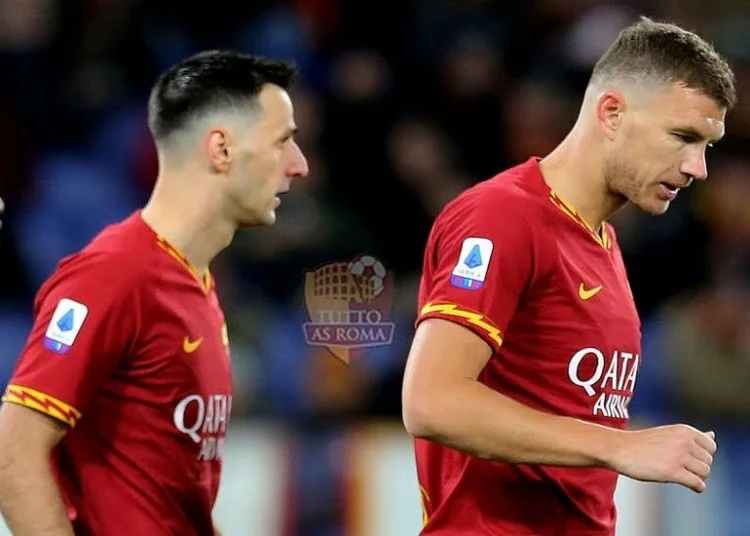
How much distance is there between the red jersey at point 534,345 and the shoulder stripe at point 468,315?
35mm

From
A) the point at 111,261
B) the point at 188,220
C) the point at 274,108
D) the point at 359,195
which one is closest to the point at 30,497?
the point at 111,261

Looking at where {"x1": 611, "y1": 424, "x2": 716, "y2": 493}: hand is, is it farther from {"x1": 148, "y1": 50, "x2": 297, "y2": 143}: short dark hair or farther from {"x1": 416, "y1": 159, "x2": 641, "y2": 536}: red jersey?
{"x1": 148, "y1": 50, "x2": 297, "y2": 143}: short dark hair

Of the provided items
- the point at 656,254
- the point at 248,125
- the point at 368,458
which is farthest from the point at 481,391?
the point at 656,254

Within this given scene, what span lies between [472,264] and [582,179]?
1.50 ft

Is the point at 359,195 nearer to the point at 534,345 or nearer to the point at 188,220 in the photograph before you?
the point at 188,220

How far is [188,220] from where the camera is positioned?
384cm

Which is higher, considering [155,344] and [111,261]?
[111,261]

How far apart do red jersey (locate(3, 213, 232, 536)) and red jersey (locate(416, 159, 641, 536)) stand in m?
Answer: 0.61

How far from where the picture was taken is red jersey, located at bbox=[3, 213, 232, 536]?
11.3 feet

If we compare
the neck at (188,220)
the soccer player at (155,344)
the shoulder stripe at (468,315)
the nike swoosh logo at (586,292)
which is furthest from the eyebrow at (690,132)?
the neck at (188,220)

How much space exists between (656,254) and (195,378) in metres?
3.95

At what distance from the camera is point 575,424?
303 cm

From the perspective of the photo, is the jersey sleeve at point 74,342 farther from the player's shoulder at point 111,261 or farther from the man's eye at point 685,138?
the man's eye at point 685,138

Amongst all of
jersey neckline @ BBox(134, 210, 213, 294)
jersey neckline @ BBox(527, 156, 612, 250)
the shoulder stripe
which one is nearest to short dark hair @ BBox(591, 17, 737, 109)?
jersey neckline @ BBox(527, 156, 612, 250)
